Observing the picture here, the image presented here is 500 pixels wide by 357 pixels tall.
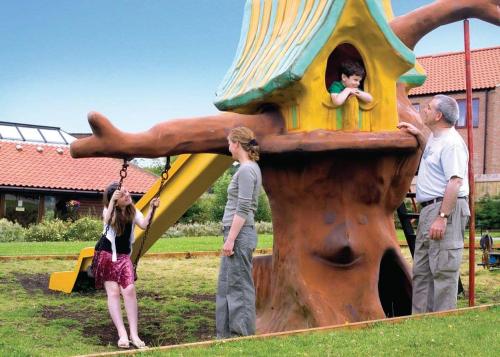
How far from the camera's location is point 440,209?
6.37 m

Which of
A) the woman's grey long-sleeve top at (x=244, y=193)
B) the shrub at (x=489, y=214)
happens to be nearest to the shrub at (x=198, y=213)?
the shrub at (x=489, y=214)

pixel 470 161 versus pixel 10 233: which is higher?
pixel 470 161

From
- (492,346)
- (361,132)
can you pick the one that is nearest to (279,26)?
(361,132)

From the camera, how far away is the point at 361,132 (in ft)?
21.2

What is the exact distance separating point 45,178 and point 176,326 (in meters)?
22.8

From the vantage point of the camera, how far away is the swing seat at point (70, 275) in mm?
9812

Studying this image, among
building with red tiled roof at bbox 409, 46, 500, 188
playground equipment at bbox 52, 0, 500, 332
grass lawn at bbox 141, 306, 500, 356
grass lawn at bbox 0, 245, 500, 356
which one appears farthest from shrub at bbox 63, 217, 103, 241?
grass lawn at bbox 141, 306, 500, 356

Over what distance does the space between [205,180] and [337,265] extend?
2.49m

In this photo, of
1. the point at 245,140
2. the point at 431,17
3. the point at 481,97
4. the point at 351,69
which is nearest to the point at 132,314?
the point at 245,140

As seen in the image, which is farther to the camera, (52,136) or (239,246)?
(52,136)

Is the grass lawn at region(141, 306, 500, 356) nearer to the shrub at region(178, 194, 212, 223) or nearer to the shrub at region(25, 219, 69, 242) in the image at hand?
the shrub at region(25, 219, 69, 242)

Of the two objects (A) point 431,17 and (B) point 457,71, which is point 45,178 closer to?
(B) point 457,71

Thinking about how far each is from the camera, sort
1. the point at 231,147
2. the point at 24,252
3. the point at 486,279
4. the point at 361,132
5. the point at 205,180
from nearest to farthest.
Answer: the point at 231,147
the point at 361,132
the point at 205,180
the point at 486,279
the point at 24,252

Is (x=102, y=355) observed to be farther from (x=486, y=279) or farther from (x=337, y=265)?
(x=486, y=279)
